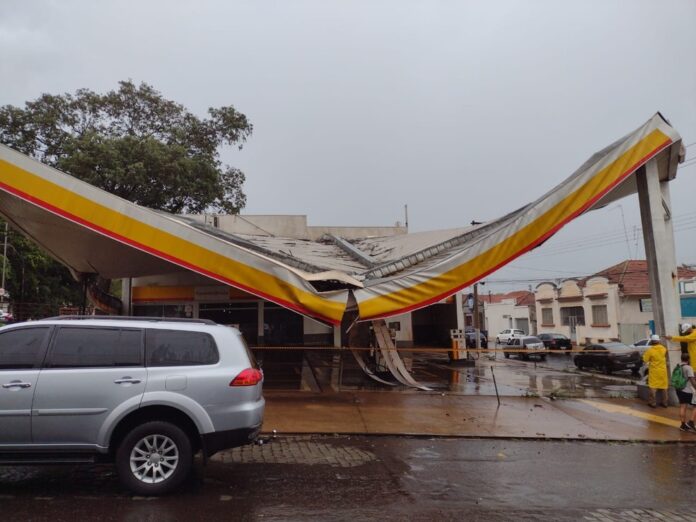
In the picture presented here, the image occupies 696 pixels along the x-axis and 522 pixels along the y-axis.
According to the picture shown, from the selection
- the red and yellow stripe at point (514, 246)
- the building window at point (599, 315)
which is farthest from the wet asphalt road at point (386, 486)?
the building window at point (599, 315)

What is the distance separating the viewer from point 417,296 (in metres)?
10.9

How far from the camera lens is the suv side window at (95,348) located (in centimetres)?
547

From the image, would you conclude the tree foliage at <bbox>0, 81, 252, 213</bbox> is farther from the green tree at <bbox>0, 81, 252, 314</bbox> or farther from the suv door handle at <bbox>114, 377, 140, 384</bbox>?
the suv door handle at <bbox>114, 377, 140, 384</bbox>

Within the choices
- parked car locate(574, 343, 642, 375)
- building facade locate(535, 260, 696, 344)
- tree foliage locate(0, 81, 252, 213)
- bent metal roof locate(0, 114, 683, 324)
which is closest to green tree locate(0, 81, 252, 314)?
tree foliage locate(0, 81, 252, 213)

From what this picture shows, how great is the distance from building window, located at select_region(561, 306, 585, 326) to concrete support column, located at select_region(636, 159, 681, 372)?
105 feet

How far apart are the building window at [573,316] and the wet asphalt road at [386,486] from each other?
121 feet

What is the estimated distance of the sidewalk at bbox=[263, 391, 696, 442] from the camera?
884cm

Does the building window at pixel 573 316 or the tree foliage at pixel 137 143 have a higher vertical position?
the tree foliage at pixel 137 143

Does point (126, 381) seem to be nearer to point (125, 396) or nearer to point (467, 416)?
point (125, 396)

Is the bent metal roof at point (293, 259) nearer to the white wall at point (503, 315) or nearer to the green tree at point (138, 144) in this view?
the green tree at point (138, 144)

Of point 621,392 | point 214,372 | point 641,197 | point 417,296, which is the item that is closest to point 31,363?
point 214,372

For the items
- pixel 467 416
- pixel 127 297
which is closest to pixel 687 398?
pixel 467 416

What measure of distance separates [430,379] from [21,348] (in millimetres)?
12822

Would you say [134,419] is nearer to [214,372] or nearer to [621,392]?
[214,372]
